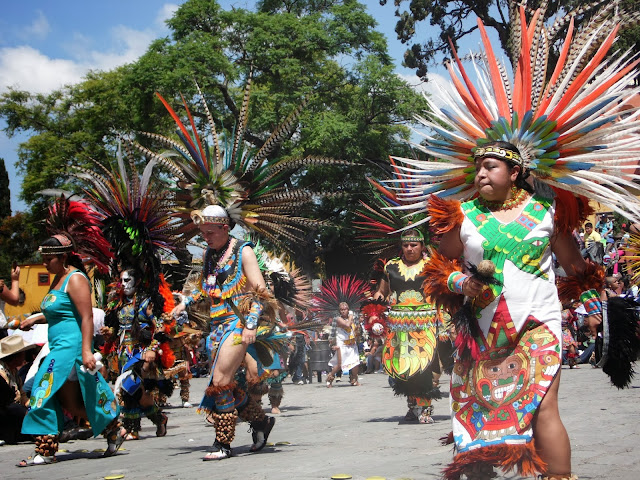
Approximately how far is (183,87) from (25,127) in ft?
53.2

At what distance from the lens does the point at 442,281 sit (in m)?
5.11

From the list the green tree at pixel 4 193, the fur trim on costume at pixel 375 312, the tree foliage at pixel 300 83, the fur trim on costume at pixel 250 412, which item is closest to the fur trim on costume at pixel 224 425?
the fur trim on costume at pixel 250 412

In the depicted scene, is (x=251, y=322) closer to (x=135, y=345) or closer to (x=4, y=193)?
(x=135, y=345)

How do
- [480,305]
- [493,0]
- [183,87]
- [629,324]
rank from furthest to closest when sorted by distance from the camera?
[183,87]
[493,0]
[629,324]
[480,305]

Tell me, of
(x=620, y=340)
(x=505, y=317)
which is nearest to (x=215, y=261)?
(x=505, y=317)

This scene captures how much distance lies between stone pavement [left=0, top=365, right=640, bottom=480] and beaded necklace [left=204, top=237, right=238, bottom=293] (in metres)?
1.52

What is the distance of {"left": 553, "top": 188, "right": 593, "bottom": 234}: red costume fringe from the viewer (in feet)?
17.0

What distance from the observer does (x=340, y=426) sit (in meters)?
9.47

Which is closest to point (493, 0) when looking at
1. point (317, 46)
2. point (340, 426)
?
point (317, 46)

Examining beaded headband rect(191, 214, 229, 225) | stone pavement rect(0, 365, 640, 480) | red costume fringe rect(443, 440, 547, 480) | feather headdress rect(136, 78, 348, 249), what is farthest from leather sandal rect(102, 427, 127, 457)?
red costume fringe rect(443, 440, 547, 480)

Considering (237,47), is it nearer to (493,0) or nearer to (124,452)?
(493,0)

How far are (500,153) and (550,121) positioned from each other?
0.38m

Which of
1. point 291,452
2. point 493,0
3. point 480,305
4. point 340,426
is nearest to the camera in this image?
point 480,305

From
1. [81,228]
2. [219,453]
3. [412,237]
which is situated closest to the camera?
[219,453]
